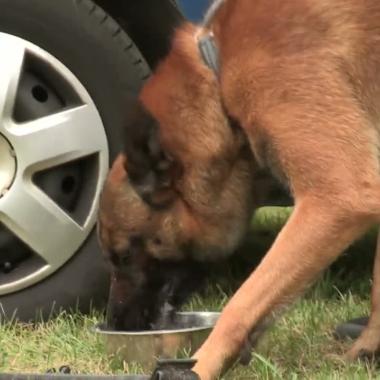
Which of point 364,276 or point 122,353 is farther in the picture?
point 364,276

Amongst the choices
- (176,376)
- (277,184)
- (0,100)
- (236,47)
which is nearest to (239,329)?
(176,376)

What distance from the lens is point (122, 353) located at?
11.2 ft

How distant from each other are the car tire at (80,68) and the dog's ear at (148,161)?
38cm

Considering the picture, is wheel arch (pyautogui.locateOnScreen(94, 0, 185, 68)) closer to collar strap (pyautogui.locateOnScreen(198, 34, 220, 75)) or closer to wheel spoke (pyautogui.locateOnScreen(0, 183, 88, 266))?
collar strap (pyautogui.locateOnScreen(198, 34, 220, 75))

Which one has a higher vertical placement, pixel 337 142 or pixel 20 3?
pixel 20 3

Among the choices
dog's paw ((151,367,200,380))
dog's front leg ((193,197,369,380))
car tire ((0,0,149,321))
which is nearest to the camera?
dog's paw ((151,367,200,380))

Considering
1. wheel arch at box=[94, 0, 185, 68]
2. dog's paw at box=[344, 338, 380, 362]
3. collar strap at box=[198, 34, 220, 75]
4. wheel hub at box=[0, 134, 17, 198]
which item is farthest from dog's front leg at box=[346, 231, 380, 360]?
wheel hub at box=[0, 134, 17, 198]

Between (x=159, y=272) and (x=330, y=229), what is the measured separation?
63 cm

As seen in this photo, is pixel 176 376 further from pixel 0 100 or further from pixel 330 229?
pixel 0 100

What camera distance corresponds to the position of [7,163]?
3666mm

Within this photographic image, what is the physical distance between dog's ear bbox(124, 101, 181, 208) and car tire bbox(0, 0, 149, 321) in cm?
38

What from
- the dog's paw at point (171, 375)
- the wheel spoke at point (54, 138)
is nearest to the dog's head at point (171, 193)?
the wheel spoke at point (54, 138)

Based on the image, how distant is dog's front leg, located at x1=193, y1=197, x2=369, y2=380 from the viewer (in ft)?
10.3

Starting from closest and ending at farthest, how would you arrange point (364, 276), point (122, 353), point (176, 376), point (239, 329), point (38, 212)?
point (176, 376)
point (239, 329)
point (122, 353)
point (38, 212)
point (364, 276)
